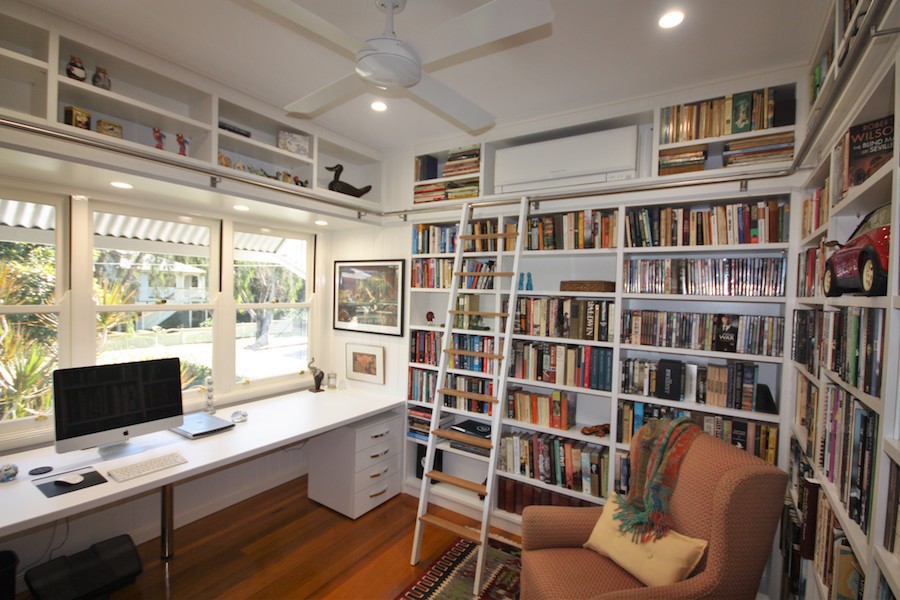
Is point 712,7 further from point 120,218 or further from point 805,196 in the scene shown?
point 120,218

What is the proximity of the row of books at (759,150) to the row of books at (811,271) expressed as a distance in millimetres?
505

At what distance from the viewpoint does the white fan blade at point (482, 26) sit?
1.04 metres

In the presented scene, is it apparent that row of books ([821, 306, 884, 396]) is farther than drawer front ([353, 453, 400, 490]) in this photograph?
No

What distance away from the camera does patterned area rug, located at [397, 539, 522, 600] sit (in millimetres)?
2166

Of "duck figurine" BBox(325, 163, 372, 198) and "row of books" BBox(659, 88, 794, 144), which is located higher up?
"row of books" BBox(659, 88, 794, 144)

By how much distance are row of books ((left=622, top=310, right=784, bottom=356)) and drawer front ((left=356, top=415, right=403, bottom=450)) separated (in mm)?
1771

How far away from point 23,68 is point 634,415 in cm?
334

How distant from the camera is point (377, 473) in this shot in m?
2.97

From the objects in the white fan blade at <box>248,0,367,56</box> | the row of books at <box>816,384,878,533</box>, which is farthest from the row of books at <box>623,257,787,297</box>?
the white fan blade at <box>248,0,367,56</box>

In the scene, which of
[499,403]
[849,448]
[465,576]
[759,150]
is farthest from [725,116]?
[465,576]

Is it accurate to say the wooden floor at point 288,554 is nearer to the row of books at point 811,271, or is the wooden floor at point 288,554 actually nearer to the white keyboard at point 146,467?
the white keyboard at point 146,467

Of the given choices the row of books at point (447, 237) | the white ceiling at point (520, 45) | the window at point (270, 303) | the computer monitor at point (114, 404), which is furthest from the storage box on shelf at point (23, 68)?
the row of books at point (447, 237)

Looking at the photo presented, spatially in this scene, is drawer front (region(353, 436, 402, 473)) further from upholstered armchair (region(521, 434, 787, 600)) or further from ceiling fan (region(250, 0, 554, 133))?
ceiling fan (region(250, 0, 554, 133))

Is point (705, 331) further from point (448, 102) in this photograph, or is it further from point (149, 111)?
point (149, 111)
